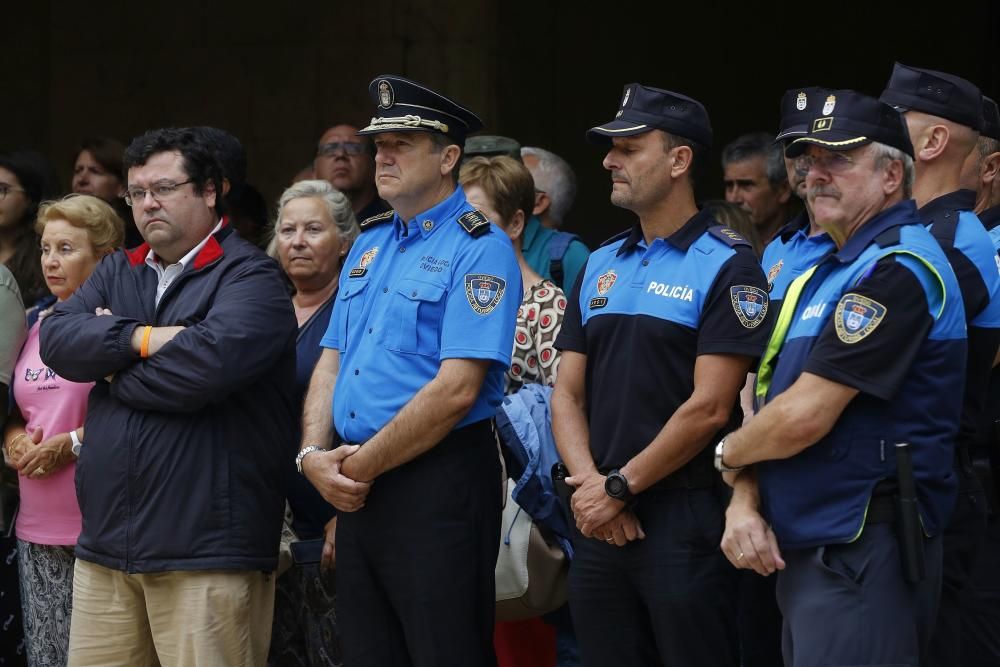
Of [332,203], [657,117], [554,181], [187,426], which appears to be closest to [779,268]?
[657,117]

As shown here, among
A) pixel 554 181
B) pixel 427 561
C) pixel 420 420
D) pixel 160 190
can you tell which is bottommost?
pixel 427 561

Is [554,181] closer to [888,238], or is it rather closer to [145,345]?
[145,345]

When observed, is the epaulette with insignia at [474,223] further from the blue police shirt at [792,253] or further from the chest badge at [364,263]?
the blue police shirt at [792,253]

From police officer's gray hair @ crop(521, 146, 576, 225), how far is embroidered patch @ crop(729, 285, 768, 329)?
7.81ft

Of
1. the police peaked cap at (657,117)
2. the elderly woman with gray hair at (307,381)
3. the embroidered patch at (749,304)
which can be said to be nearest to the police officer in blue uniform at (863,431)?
the embroidered patch at (749,304)

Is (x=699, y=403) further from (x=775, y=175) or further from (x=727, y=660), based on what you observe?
(x=775, y=175)

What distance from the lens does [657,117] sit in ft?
13.1

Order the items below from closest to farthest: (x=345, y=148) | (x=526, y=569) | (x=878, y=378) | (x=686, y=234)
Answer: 1. (x=878, y=378)
2. (x=686, y=234)
3. (x=526, y=569)
4. (x=345, y=148)

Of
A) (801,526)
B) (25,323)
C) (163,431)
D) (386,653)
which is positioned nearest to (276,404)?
(163,431)

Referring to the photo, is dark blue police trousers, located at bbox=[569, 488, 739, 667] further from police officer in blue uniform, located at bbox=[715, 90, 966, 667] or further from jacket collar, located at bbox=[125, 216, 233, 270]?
jacket collar, located at bbox=[125, 216, 233, 270]

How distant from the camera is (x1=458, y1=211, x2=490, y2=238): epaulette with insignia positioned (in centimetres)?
403

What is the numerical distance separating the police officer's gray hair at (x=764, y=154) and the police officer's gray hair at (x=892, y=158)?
93.6 inches

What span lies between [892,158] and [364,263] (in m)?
1.57

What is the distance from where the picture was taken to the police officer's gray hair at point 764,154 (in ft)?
19.1
